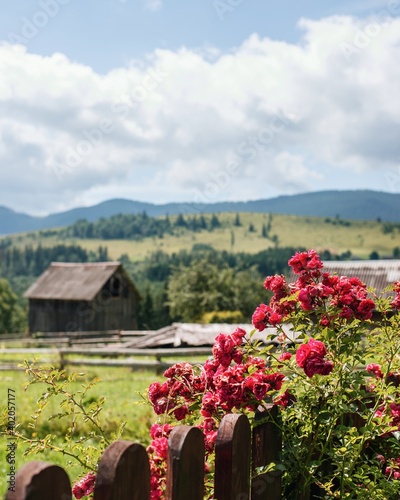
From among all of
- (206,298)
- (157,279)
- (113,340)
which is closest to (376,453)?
(113,340)

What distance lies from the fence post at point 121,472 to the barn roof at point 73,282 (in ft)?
145

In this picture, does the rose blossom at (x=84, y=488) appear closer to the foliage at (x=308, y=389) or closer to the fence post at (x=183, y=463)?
the foliage at (x=308, y=389)

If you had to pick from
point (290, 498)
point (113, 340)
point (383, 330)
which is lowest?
point (113, 340)

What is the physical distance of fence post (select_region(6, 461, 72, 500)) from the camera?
4.95ft

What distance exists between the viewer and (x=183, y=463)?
192cm

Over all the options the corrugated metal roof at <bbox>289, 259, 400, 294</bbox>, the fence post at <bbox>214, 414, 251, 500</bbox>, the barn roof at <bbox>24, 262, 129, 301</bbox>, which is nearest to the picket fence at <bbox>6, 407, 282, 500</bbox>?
the fence post at <bbox>214, 414, 251, 500</bbox>

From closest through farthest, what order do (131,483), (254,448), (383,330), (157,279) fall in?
(131,483)
(254,448)
(383,330)
(157,279)

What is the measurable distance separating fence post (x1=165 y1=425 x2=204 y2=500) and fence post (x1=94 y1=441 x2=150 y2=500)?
0.13 meters

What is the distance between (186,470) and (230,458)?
0.23 meters

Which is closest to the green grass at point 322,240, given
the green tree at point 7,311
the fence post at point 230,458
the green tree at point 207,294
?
the green tree at point 7,311

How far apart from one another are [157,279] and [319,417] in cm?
12944

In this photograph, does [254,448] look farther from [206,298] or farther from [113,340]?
[206,298]

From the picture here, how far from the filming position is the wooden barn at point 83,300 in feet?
151

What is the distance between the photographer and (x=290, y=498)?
8.91 ft
